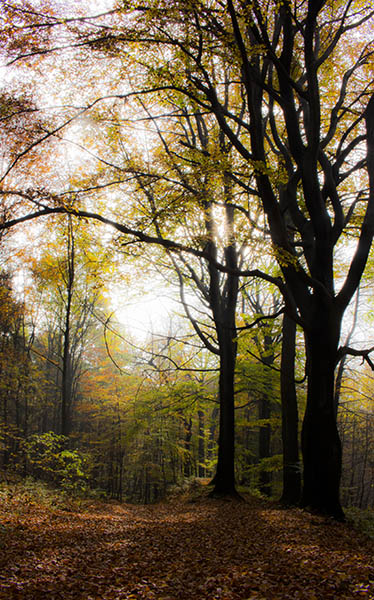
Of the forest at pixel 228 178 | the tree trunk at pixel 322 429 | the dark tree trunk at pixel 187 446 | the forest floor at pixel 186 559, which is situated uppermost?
the forest at pixel 228 178

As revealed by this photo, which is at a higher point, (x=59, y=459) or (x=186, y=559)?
(x=186, y=559)

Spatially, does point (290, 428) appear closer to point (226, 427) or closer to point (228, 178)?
point (226, 427)

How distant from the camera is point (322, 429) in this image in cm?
650

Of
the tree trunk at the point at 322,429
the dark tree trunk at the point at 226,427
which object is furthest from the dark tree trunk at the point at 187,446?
the tree trunk at the point at 322,429

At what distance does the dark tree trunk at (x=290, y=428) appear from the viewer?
30.6ft

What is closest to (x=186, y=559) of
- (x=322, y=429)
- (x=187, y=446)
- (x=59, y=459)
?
(x=322, y=429)

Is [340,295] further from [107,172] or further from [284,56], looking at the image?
[107,172]

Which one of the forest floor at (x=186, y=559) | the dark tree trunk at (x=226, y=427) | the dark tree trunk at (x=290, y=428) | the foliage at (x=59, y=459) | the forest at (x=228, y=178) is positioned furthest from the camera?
the dark tree trunk at (x=226, y=427)

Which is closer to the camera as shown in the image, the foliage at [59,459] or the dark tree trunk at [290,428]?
the dark tree trunk at [290,428]

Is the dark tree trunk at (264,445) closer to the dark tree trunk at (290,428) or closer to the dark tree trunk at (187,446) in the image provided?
the dark tree trunk at (187,446)

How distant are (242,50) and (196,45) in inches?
46.1

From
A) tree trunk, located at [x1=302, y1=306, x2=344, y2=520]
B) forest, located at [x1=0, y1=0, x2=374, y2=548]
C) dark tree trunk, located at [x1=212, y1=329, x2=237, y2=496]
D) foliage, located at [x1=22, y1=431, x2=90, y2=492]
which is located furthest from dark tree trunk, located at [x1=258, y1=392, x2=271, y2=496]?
tree trunk, located at [x1=302, y1=306, x2=344, y2=520]

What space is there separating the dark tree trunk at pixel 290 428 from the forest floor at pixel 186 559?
272cm

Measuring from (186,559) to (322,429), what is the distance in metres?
3.39
